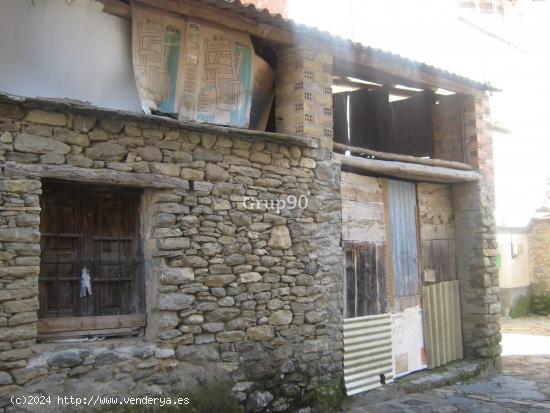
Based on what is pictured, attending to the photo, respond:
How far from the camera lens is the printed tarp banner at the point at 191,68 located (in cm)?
470

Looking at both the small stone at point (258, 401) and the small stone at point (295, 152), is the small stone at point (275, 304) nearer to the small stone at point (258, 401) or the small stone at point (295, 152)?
the small stone at point (258, 401)

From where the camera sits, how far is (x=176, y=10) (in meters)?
4.76

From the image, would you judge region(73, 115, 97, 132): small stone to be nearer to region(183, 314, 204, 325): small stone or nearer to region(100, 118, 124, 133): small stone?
region(100, 118, 124, 133): small stone

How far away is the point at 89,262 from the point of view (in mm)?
4504

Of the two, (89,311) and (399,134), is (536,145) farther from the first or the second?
(89,311)

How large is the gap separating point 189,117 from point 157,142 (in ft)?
1.69

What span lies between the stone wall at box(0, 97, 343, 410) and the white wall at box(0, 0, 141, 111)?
0.31 meters

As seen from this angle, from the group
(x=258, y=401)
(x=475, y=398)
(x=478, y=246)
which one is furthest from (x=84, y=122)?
(x=478, y=246)

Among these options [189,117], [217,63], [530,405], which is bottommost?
[530,405]

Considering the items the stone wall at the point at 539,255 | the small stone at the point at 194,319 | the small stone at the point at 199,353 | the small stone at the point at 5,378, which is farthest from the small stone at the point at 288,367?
the stone wall at the point at 539,255

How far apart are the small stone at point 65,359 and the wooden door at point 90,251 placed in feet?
1.35

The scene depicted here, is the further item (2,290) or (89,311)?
(89,311)

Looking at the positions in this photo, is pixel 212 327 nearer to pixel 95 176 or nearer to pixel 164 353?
pixel 164 353

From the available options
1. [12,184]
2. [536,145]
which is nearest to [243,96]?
[12,184]
